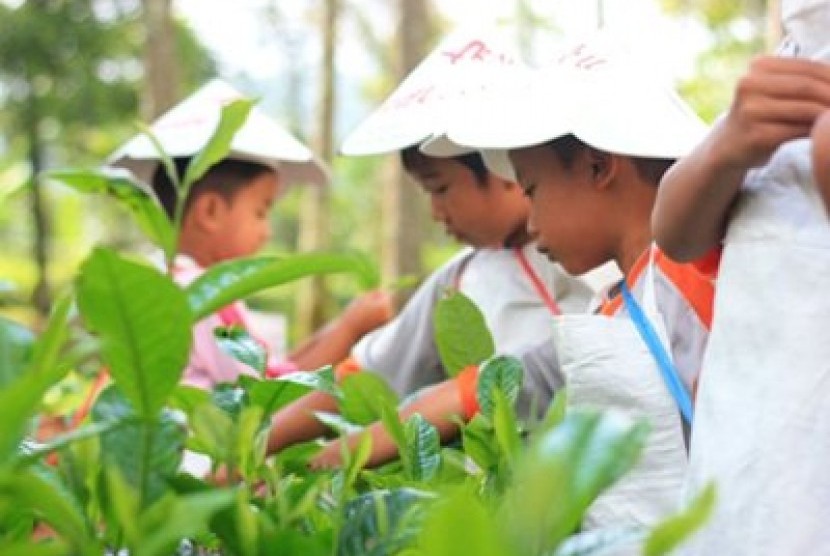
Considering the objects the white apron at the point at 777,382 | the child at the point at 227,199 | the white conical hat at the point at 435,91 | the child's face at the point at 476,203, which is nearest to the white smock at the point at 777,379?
the white apron at the point at 777,382

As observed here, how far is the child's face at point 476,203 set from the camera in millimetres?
1946

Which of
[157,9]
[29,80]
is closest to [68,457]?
[157,9]

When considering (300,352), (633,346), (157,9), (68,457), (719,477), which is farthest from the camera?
(157,9)

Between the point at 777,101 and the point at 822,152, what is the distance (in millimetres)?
51

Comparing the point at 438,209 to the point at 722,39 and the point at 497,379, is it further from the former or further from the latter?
the point at 722,39

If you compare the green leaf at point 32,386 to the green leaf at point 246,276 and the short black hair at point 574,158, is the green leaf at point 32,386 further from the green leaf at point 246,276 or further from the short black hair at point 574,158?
the short black hair at point 574,158

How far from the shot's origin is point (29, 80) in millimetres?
15273

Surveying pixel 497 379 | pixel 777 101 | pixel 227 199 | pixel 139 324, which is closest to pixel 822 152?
pixel 777 101

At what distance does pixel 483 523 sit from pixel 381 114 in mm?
1444

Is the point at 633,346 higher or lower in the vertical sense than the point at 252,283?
lower

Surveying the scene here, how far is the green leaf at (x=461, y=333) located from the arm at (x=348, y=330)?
39.4 inches

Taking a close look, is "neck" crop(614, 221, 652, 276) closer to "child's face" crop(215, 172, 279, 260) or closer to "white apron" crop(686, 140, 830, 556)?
"white apron" crop(686, 140, 830, 556)

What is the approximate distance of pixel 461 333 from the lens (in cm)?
129

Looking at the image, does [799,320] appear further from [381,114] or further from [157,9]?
[157,9]
